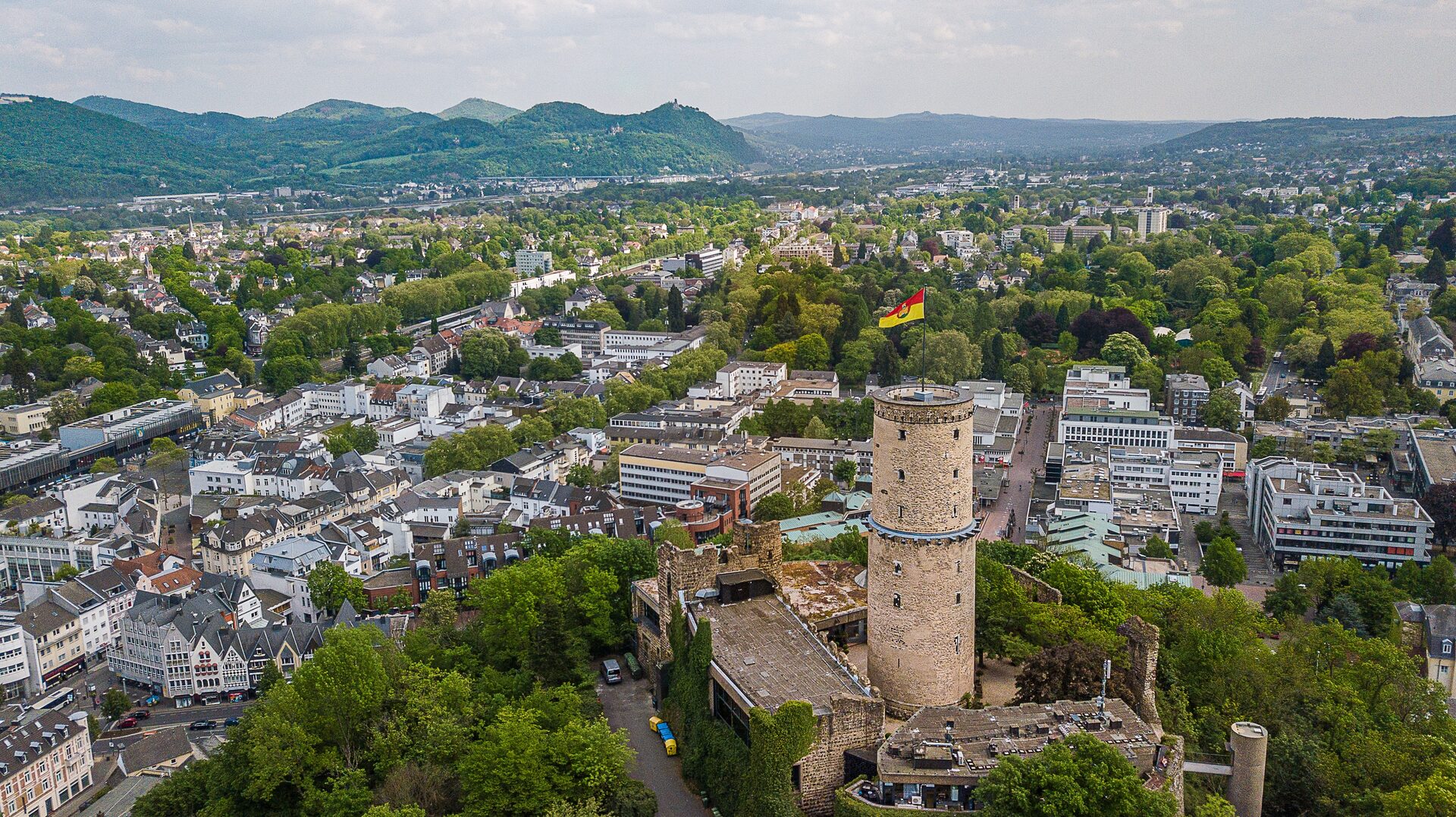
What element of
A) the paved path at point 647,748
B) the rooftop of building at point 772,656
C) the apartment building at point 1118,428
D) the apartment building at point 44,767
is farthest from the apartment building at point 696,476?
the apartment building at point 44,767

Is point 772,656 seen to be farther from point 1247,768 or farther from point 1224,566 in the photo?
point 1224,566

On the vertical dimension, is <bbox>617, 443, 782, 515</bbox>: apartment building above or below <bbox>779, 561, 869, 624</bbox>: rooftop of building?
below

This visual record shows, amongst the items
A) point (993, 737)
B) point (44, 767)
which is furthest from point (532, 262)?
point (993, 737)

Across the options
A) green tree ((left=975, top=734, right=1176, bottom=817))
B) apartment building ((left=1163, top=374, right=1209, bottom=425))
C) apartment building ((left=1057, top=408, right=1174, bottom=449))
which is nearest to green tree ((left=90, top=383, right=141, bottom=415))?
apartment building ((left=1057, top=408, right=1174, bottom=449))

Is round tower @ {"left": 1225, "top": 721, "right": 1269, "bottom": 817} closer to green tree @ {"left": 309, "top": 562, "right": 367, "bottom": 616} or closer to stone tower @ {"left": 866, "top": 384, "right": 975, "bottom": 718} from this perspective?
stone tower @ {"left": 866, "top": 384, "right": 975, "bottom": 718}

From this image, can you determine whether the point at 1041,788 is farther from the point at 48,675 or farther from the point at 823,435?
the point at 823,435

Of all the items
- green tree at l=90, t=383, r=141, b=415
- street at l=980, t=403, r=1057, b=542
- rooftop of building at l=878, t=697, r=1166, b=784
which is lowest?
street at l=980, t=403, r=1057, b=542
